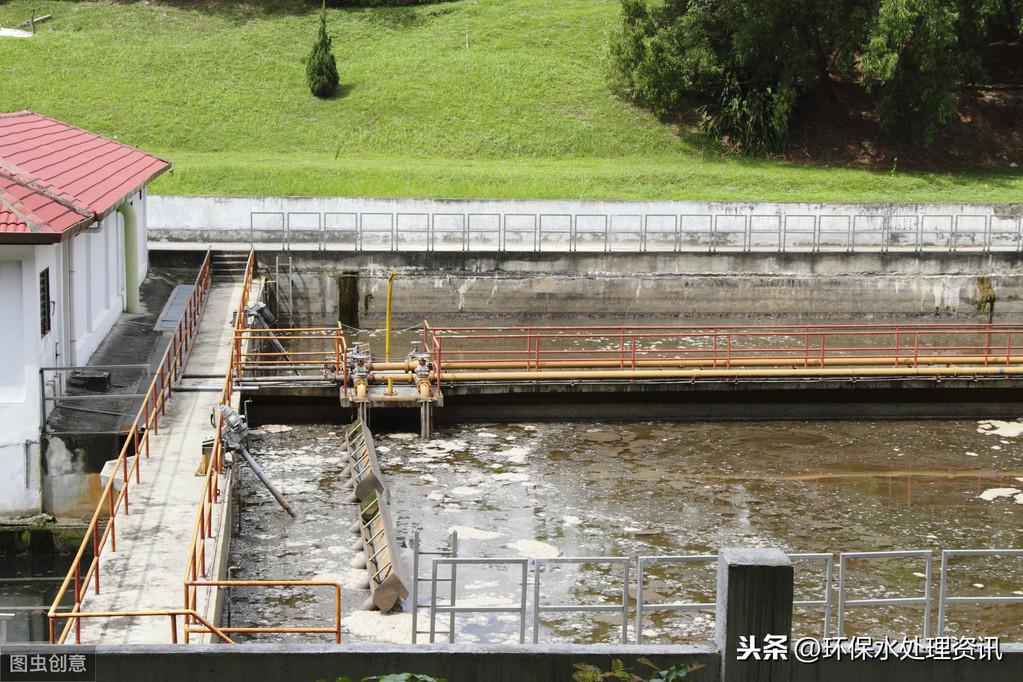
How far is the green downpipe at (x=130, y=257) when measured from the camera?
27.5 metres

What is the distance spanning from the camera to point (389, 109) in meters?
49.2

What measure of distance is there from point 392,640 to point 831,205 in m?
26.6

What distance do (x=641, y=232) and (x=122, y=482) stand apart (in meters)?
22.1

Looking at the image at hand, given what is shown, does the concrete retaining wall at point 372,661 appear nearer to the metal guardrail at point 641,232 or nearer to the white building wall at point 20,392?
the white building wall at point 20,392

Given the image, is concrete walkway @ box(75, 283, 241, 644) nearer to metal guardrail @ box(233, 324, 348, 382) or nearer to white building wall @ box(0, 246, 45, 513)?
metal guardrail @ box(233, 324, 348, 382)

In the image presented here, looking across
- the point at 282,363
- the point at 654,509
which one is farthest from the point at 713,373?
the point at 282,363

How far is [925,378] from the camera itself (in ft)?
82.5

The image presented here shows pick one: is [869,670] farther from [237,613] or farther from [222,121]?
[222,121]

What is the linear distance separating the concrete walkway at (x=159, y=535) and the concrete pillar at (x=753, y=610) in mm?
5386

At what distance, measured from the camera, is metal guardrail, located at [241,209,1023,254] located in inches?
1443

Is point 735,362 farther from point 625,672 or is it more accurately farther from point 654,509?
point 625,672

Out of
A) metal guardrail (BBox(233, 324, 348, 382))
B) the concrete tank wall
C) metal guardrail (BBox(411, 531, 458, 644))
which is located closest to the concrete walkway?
metal guardrail (BBox(233, 324, 348, 382))

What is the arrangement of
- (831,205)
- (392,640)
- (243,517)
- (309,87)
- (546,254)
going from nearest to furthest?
(392,640) < (243,517) < (546,254) < (831,205) < (309,87)

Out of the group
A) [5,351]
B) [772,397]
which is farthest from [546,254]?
[5,351]
